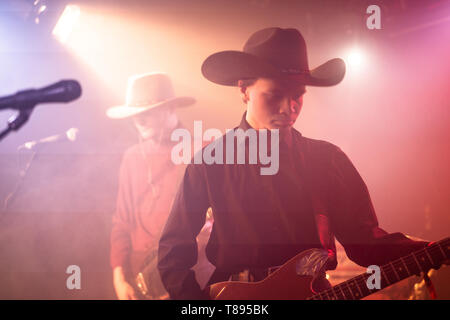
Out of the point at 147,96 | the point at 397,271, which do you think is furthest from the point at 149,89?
the point at 397,271

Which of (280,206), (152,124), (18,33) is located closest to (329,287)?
(280,206)

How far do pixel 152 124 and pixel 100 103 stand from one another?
358 millimetres

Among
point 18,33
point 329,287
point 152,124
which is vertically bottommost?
point 329,287

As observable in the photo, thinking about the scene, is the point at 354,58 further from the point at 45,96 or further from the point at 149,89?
the point at 45,96

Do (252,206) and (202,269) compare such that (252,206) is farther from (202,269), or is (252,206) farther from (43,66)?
(43,66)

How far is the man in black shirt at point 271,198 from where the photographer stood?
2023 millimetres

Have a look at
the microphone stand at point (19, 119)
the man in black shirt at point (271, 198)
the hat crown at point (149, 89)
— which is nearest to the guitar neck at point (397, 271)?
the man in black shirt at point (271, 198)

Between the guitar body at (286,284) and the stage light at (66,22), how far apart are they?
1867 mm

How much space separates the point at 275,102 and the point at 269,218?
0.67 meters

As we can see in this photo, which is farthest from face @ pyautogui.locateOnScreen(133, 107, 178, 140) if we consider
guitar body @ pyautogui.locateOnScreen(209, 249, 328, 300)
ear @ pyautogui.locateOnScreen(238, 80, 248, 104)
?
guitar body @ pyautogui.locateOnScreen(209, 249, 328, 300)

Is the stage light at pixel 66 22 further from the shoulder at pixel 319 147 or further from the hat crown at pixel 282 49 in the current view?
the shoulder at pixel 319 147

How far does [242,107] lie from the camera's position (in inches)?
86.7

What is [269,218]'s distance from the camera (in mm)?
2078

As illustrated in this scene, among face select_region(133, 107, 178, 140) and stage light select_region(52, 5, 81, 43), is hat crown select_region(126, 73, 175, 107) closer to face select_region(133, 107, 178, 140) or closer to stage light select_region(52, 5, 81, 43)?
face select_region(133, 107, 178, 140)
